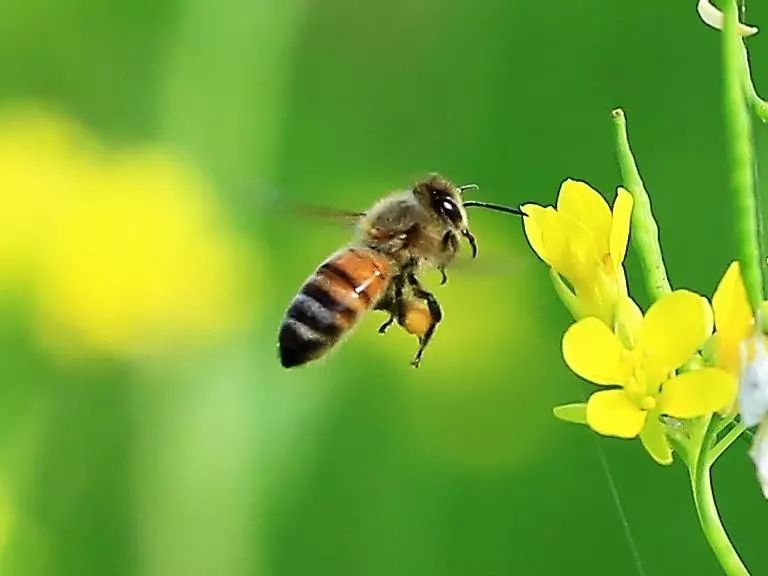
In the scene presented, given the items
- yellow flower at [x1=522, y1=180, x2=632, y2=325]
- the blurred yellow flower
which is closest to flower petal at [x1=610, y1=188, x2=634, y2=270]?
yellow flower at [x1=522, y1=180, x2=632, y2=325]

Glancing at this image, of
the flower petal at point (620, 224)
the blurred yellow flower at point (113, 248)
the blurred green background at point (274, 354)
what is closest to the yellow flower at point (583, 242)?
the flower petal at point (620, 224)

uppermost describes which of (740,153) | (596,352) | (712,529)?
(740,153)

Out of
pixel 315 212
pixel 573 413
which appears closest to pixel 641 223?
pixel 573 413

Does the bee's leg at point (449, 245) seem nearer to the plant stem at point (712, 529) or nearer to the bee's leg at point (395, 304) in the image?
the bee's leg at point (395, 304)

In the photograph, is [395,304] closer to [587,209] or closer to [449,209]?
[449,209]

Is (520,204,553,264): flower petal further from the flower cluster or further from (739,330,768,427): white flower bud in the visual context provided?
(739,330,768,427): white flower bud

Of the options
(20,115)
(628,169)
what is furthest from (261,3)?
(628,169)
